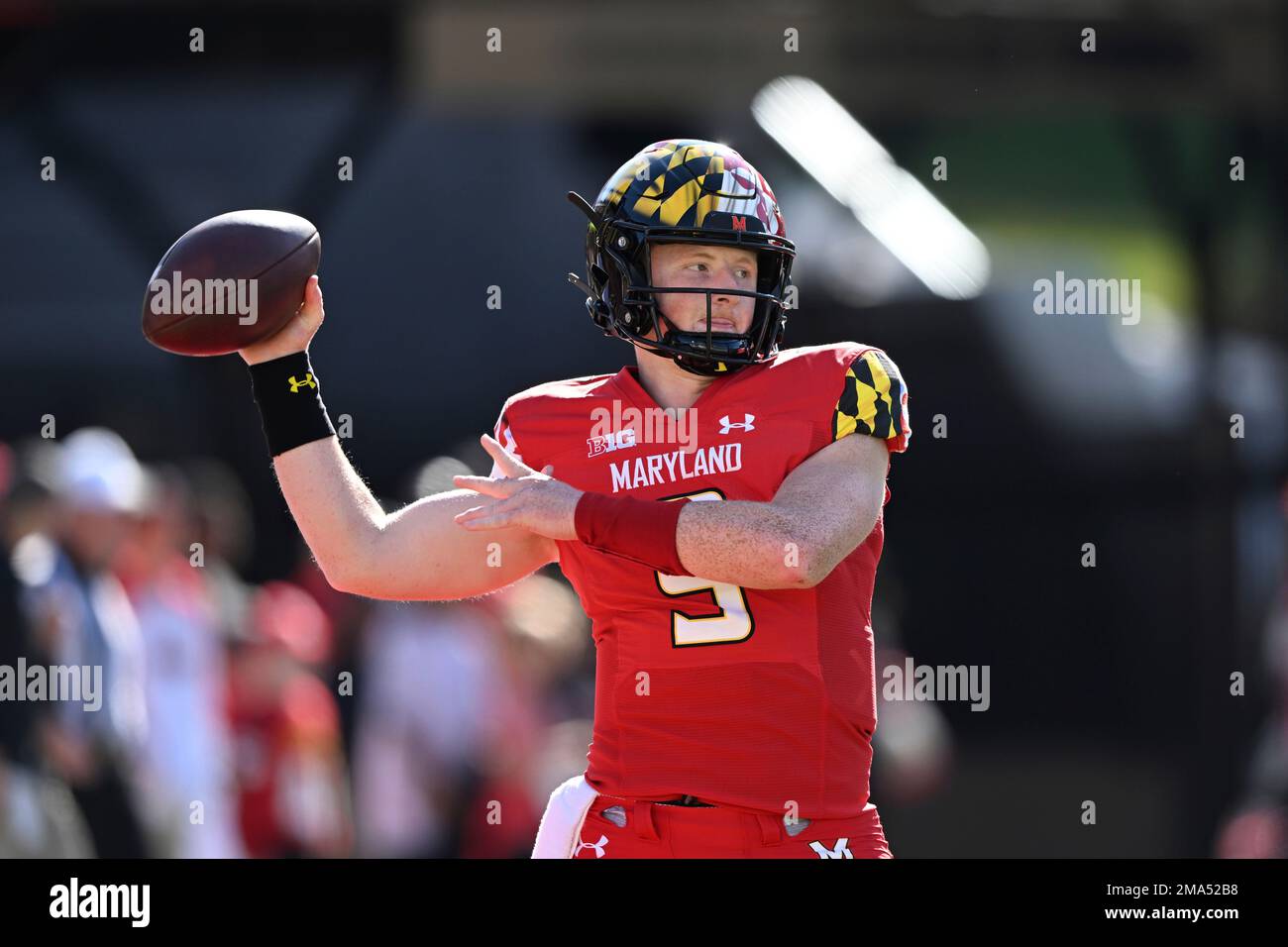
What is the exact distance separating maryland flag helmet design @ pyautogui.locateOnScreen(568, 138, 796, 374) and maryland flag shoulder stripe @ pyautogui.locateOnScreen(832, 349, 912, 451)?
0.53ft

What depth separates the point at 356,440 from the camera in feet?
30.1

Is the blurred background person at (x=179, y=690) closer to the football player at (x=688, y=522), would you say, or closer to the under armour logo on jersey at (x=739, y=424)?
the football player at (x=688, y=522)

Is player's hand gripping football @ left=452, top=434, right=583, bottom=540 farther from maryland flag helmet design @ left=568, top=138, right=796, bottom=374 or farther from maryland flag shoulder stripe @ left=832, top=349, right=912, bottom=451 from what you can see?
maryland flag shoulder stripe @ left=832, top=349, right=912, bottom=451

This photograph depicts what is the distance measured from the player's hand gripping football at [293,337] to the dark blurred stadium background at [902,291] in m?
4.53

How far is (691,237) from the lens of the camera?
3.17m

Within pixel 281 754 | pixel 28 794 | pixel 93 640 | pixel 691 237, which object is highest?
pixel 691 237

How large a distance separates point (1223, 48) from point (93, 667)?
6161 mm

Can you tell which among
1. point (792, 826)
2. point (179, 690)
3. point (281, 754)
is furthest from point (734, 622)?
point (281, 754)

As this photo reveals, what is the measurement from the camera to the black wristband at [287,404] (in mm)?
3164

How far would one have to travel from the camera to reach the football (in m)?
3.14

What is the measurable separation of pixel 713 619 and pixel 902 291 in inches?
242

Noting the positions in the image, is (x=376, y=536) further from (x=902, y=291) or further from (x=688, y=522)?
(x=902, y=291)

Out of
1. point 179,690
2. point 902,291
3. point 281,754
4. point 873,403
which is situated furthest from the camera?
point 902,291

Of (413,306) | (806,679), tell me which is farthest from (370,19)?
(806,679)
